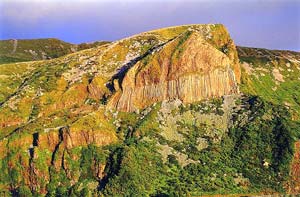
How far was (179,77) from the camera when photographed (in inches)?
6156

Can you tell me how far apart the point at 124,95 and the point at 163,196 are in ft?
116

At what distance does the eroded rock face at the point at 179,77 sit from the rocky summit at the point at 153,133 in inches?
9.3

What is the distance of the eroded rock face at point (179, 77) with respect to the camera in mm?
156375

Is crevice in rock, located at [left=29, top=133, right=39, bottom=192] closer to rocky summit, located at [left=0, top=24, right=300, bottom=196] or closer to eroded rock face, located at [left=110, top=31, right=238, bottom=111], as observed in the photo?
rocky summit, located at [left=0, top=24, right=300, bottom=196]

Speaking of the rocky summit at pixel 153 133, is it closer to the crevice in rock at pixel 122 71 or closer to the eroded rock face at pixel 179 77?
the eroded rock face at pixel 179 77

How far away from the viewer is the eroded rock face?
156375 mm

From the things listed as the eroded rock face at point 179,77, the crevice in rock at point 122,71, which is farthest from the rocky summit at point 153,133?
the crevice in rock at point 122,71

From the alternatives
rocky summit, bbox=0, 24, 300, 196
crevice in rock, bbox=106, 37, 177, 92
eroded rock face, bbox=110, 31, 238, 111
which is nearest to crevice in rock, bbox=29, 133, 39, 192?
rocky summit, bbox=0, 24, 300, 196

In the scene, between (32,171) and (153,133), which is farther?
(153,133)

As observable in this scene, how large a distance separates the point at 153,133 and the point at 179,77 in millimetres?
15561

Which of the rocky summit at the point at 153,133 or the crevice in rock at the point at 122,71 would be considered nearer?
the rocky summit at the point at 153,133

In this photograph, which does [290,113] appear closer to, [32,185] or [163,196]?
[163,196]

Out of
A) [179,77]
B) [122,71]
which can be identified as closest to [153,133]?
[179,77]

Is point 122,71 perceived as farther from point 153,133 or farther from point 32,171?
point 32,171
